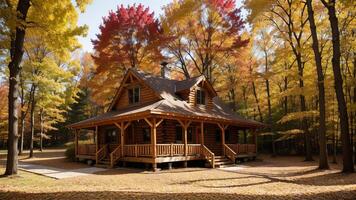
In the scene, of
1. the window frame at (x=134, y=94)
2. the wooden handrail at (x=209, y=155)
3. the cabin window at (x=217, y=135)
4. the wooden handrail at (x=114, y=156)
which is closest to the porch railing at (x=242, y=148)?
the cabin window at (x=217, y=135)

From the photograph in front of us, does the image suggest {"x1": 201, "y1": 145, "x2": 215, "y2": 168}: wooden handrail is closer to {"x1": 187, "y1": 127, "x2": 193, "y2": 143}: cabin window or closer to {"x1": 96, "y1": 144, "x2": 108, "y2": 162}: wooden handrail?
{"x1": 187, "y1": 127, "x2": 193, "y2": 143}: cabin window

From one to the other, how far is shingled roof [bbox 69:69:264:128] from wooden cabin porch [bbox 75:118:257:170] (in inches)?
25.1

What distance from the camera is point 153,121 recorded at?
17.4m

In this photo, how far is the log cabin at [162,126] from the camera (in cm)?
1819

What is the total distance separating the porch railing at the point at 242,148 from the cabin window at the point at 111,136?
28.4 feet

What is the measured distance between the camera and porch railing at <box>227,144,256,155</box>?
23.5 metres

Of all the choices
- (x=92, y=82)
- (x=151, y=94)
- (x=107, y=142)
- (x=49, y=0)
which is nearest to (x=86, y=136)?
(x=92, y=82)

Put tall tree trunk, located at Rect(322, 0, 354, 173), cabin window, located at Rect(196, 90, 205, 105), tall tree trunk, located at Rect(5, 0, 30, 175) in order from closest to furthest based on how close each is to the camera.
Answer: tall tree trunk, located at Rect(5, 0, 30, 175) → tall tree trunk, located at Rect(322, 0, 354, 173) → cabin window, located at Rect(196, 90, 205, 105)

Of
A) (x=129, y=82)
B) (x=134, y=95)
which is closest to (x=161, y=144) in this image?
(x=134, y=95)

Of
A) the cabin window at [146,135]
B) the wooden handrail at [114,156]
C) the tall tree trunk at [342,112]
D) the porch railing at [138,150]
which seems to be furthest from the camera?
the cabin window at [146,135]

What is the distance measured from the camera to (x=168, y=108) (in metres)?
18.7

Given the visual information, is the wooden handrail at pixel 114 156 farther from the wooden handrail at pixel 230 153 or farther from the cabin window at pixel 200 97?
the wooden handrail at pixel 230 153

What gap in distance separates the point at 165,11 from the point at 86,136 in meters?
28.2

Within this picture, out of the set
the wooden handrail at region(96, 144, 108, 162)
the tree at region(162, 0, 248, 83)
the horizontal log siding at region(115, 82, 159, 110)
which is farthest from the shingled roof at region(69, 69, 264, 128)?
the tree at region(162, 0, 248, 83)
